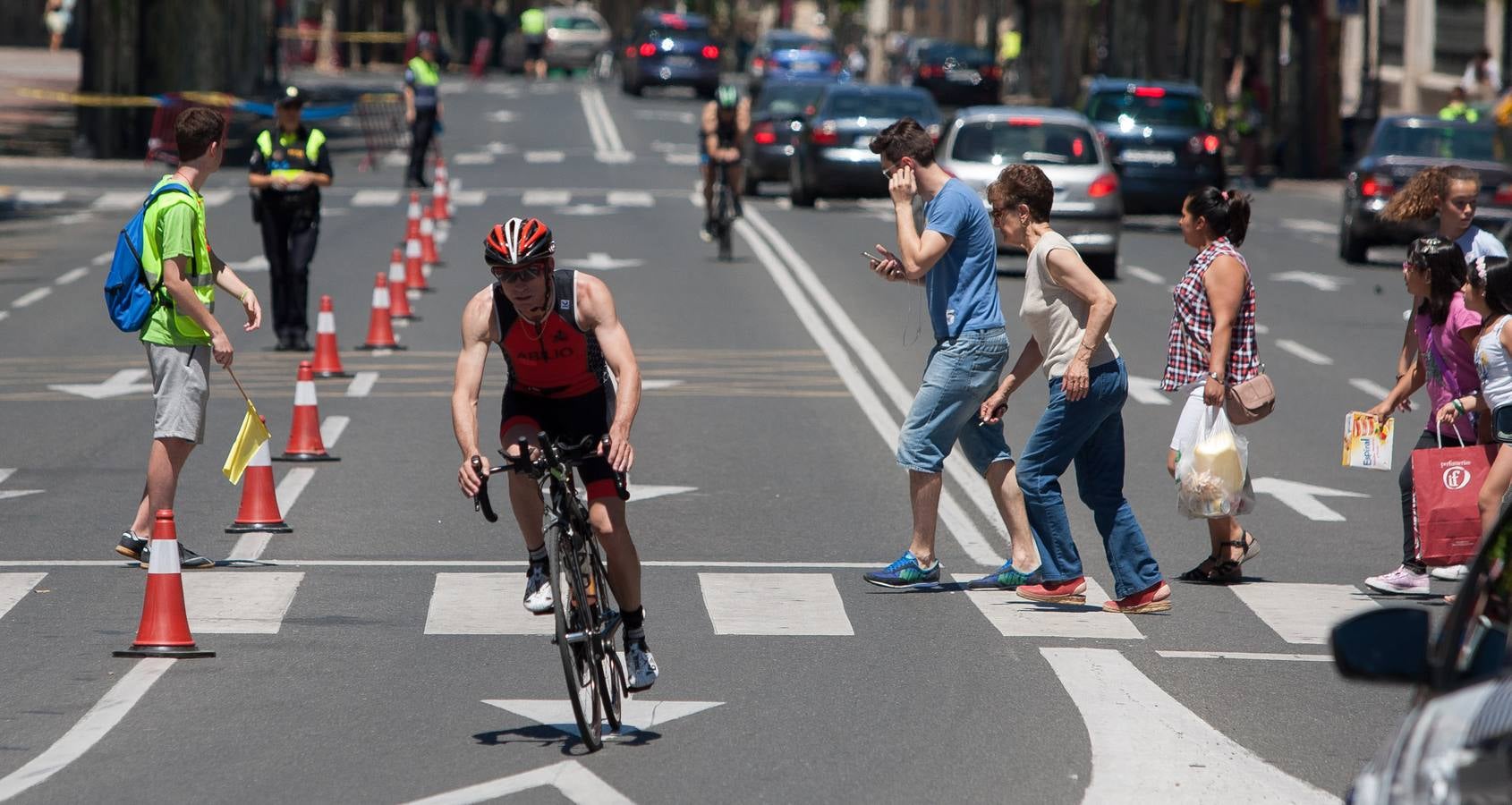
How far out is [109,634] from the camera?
347 inches

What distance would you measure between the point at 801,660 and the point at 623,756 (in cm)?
148

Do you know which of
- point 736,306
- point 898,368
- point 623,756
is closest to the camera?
point 623,756

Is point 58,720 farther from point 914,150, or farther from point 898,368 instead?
point 898,368

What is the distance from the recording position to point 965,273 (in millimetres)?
9742

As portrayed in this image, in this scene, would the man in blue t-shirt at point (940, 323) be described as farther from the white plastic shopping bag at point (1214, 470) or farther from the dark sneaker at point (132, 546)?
the dark sneaker at point (132, 546)

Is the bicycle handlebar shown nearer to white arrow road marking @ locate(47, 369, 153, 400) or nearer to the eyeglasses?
the eyeglasses

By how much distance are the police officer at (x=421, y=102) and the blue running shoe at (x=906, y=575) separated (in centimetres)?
2512

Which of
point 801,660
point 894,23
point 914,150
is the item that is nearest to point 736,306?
point 914,150

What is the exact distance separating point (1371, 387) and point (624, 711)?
10199mm

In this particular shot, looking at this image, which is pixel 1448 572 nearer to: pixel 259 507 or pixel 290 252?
pixel 259 507

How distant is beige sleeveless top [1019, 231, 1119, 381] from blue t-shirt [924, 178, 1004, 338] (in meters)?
0.26

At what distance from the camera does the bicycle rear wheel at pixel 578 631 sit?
6.86 metres

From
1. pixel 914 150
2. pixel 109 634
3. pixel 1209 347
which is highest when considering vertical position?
pixel 914 150

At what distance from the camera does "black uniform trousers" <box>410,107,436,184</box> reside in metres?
34.5
